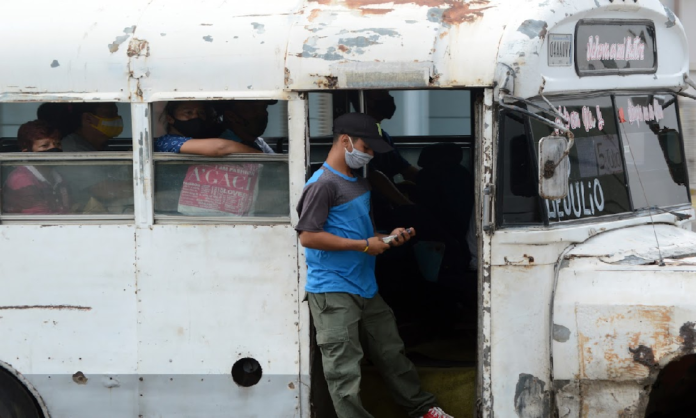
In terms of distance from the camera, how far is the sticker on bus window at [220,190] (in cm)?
484

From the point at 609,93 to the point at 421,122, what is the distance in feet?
25.9

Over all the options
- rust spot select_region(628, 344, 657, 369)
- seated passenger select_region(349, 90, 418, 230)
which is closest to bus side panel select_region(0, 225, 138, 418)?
seated passenger select_region(349, 90, 418, 230)

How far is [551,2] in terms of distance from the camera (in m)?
4.52

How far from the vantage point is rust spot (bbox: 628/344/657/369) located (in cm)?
434

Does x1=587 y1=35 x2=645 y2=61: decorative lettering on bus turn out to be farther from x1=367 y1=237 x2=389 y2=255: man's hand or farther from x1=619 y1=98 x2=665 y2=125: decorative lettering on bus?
x1=367 y1=237 x2=389 y2=255: man's hand

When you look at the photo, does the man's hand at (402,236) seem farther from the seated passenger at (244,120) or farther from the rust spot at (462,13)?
the rust spot at (462,13)

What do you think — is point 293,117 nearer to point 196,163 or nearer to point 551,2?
point 196,163

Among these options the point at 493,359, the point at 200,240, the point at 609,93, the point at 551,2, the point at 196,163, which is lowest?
the point at 493,359

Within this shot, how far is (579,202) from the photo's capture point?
4.76 meters

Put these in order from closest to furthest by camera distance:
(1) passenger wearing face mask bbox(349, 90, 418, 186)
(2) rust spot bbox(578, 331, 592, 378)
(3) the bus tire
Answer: (2) rust spot bbox(578, 331, 592, 378) → (3) the bus tire → (1) passenger wearing face mask bbox(349, 90, 418, 186)

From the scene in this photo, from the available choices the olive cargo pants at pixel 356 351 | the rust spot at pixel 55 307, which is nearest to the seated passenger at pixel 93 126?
the rust spot at pixel 55 307

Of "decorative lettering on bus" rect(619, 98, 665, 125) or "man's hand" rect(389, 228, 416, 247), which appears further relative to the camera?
"decorative lettering on bus" rect(619, 98, 665, 125)

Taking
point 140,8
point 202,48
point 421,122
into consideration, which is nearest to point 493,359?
point 202,48

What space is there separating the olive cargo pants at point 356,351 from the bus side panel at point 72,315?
3.32 feet
